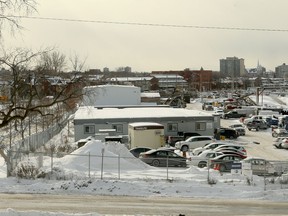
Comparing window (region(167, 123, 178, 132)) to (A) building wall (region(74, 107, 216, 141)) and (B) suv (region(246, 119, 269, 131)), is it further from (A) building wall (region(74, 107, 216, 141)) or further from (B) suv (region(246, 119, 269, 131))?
(B) suv (region(246, 119, 269, 131))

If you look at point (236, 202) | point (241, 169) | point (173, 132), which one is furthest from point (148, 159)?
point (173, 132)

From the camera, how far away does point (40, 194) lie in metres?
20.7

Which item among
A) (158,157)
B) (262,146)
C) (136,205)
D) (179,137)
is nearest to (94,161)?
(158,157)

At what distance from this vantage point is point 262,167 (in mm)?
26062

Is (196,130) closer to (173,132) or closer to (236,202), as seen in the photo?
(173,132)

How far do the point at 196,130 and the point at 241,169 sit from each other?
22.4m

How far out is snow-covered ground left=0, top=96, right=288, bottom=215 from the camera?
68.9 feet

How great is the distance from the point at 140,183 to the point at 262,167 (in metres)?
7.71

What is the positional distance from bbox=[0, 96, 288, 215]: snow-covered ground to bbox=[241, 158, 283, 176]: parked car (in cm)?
154

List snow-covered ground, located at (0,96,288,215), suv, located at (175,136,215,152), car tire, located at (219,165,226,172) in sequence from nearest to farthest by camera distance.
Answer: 1. snow-covered ground, located at (0,96,288,215)
2. car tire, located at (219,165,226,172)
3. suv, located at (175,136,215,152)

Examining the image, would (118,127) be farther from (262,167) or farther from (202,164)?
(262,167)

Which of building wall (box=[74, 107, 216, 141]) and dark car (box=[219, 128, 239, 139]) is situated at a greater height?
building wall (box=[74, 107, 216, 141])

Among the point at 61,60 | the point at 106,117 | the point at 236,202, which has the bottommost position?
the point at 236,202

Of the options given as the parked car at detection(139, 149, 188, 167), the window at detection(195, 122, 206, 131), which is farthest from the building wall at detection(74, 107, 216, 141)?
the parked car at detection(139, 149, 188, 167)
